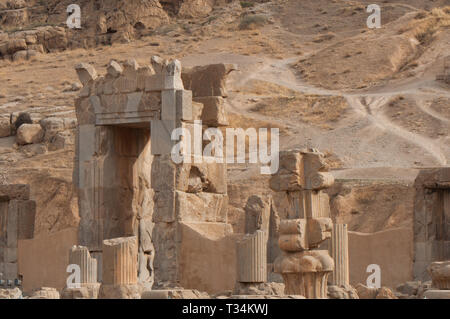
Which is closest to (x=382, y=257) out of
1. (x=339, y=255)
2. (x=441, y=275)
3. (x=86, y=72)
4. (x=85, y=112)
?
(x=339, y=255)

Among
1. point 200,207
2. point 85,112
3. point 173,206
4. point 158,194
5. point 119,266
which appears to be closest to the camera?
point 119,266

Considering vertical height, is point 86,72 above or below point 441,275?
above

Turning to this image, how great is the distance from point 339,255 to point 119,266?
335cm

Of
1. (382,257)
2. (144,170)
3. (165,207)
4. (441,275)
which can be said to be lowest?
(441,275)

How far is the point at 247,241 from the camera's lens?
1773cm

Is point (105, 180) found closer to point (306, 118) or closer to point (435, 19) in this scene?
point (306, 118)

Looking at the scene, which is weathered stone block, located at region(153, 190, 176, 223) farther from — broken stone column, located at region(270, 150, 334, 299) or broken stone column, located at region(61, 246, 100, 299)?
broken stone column, located at region(270, 150, 334, 299)

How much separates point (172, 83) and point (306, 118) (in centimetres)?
2107

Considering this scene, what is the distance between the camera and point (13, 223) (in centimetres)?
2427

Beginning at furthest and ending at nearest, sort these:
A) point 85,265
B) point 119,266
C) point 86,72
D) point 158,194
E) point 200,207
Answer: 1. point 86,72
2. point 200,207
3. point 158,194
4. point 85,265
5. point 119,266

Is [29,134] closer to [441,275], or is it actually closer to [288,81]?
[288,81]

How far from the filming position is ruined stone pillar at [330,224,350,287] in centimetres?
1830
